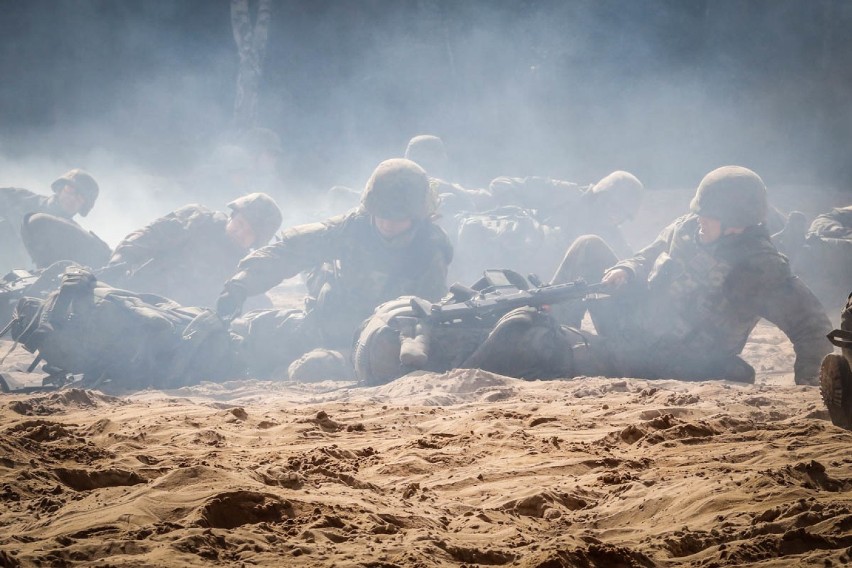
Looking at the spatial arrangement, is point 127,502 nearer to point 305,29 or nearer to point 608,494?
point 608,494

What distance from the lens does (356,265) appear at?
29.3ft

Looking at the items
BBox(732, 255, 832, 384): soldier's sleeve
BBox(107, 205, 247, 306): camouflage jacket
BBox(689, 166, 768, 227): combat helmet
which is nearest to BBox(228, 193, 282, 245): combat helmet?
BBox(107, 205, 247, 306): camouflage jacket

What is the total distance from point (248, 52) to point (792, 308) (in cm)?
1516

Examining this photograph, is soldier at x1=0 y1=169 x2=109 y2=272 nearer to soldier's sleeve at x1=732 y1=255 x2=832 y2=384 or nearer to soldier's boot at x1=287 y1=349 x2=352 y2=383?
soldier's boot at x1=287 y1=349 x2=352 y2=383

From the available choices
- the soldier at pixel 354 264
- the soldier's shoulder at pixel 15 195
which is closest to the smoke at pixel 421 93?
the soldier's shoulder at pixel 15 195

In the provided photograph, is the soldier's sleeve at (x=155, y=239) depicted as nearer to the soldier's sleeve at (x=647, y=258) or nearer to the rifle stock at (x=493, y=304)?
the rifle stock at (x=493, y=304)

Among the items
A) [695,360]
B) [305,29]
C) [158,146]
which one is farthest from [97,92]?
[695,360]

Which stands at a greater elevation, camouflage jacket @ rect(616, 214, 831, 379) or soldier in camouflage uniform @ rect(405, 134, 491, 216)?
soldier in camouflage uniform @ rect(405, 134, 491, 216)

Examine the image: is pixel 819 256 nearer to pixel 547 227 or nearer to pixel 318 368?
pixel 547 227

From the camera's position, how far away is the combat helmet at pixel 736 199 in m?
7.23

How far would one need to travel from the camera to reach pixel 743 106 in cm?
1619

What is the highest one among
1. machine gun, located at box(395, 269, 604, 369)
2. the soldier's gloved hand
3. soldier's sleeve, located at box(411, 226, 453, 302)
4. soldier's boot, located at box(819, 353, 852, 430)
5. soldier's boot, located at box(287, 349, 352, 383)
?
soldier's sleeve, located at box(411, 226, 453, 302)

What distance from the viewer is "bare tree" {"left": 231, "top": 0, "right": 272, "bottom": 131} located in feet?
61.8

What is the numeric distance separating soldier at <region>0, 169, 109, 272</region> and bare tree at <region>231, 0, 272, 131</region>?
20.0ft
